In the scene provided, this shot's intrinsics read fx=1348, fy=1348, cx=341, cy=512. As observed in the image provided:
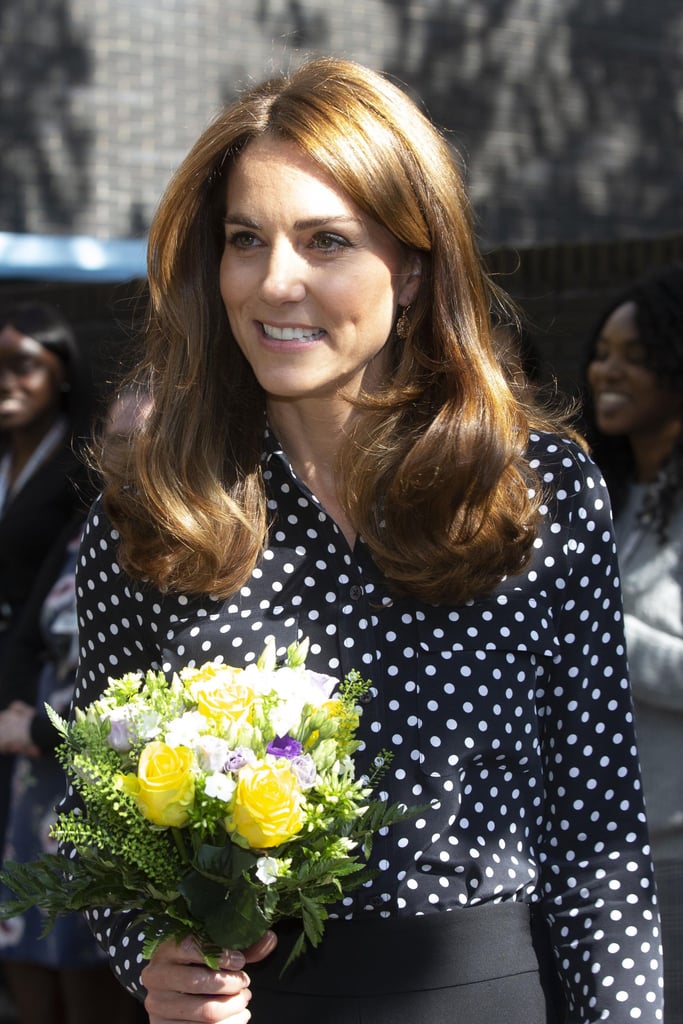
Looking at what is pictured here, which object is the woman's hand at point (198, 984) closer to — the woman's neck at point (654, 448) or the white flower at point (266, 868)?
the white flower at point (266, 868)

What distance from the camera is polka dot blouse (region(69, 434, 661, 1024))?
210cm

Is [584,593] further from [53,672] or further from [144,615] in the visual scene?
[53,672]

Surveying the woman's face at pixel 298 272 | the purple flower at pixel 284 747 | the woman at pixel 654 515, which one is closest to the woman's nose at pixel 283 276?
the woman's face at pixel 298 272

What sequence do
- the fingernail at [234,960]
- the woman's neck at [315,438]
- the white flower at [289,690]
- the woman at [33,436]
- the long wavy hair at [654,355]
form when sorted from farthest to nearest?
the woman at [33,436], the long wavy hair at [654,355], the woman's neck at [315,438], the fingernail at [234,960], the white flower at [289,690]

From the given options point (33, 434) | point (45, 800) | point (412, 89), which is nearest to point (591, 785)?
point (45, 800)

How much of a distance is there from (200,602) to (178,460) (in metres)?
0.26

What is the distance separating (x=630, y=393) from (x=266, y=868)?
112 inches

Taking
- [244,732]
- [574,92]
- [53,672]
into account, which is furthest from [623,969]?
[574,92]

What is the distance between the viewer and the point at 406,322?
2414 millimetres

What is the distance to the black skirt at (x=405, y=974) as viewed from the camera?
80.6 inches

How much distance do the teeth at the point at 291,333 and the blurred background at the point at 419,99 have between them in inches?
171

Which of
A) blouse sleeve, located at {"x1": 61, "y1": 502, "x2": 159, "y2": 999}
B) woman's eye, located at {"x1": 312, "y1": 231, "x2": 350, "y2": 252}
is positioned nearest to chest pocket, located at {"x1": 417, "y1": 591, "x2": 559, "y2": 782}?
blouse sleeve, located at {"x1": 61, "y1": 502, "x2": 159, "y2": 999}

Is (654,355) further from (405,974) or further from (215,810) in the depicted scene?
(215,810)

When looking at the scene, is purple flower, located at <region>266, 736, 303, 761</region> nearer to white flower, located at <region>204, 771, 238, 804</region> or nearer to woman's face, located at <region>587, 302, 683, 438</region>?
white flower, located at <region>204, 771, 238, 804</region>
